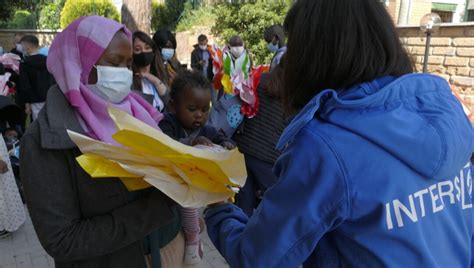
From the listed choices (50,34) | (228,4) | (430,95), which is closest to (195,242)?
(430,95)

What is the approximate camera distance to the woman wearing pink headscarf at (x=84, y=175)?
1371mm

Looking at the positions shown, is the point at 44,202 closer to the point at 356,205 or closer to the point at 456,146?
the point at 356,205

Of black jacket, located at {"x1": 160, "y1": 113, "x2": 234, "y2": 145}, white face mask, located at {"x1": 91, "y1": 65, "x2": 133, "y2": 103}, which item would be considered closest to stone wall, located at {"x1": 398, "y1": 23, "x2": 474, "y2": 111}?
black jacket, located at {"x1": 160, "y1": 113, "x2": 234, "y2": 145}

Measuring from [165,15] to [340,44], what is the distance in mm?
20467

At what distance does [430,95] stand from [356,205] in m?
0.36

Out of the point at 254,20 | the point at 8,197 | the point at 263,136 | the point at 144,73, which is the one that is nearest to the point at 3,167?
the point at 8,197

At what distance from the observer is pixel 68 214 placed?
140cm

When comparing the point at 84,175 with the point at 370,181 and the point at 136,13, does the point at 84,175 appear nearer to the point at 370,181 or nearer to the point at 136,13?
the point at 370,181

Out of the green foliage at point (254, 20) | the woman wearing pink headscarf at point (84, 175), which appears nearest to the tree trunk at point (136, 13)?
the green foliage at point (254, 20)

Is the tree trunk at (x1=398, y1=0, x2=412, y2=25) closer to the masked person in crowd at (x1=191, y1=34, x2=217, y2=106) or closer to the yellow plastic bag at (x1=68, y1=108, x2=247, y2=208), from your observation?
the masked person in crowd at (x1=191, y1=34, x2=217, y2=106)

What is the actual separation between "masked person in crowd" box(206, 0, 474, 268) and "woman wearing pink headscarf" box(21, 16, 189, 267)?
1.76 ft

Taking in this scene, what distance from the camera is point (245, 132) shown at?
3.33m

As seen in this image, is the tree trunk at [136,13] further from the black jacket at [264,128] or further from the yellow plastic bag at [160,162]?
the yellow plastic bag at [160,162]

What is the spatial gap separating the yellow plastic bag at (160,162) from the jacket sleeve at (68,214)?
206 millimetres
